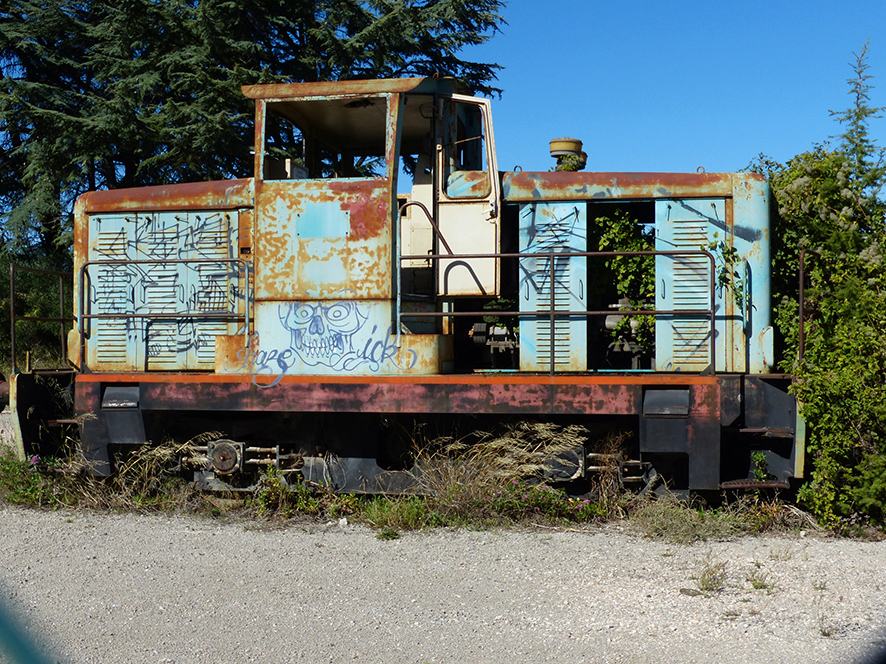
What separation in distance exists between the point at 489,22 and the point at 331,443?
15.8 m

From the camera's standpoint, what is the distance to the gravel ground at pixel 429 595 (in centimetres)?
372

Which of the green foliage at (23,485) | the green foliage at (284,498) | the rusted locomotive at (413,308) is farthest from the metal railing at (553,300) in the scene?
the green foliage at (23,485)

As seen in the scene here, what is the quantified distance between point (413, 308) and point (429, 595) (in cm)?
269

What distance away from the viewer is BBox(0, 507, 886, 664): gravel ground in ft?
12.2

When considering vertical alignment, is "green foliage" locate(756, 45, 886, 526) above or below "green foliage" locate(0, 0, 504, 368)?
below

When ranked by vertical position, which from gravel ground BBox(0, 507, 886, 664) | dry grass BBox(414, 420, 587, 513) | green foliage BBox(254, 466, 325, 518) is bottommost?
gravel ground BBox(0, 507, 886, 664)

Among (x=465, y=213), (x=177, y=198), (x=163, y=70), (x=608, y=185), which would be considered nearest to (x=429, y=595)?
(x=465, y=213)

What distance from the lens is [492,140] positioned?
648cm

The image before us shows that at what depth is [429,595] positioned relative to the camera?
450 cm

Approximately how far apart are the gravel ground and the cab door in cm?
212

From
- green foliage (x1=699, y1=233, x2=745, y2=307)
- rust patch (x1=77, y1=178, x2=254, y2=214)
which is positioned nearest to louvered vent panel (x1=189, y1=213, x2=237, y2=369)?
rust patch (x1=77, y1=178, x2=254, y2=214)

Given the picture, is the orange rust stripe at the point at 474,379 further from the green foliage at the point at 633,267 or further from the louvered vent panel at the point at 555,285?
the green foliage at the point at 633,267

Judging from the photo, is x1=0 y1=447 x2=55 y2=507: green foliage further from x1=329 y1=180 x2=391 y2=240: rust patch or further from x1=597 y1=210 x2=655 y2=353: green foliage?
x1=597 y1=210 x2=655 y2=353: green foliage

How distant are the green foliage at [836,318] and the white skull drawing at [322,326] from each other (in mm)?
3477
